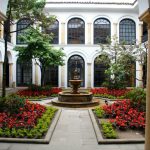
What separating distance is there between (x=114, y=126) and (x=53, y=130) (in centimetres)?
204

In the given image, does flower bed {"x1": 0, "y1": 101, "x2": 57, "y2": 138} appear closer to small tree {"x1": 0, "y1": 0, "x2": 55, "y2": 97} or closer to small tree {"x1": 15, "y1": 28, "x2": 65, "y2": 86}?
small tree {"x1": 0, "y1": 0, "x2": 55, "y2": 97}

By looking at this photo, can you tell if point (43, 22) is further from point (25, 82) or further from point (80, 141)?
point (25, 82)

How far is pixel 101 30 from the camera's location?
30.2m

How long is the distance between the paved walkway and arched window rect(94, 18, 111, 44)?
19.2m

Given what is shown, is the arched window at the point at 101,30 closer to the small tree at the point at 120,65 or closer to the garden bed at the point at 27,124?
the small tree at the point at 120,65

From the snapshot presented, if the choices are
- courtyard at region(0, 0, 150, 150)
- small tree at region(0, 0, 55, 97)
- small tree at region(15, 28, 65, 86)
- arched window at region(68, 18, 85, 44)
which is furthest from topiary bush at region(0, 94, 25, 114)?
arched window at region(68, 18, 85, 44)

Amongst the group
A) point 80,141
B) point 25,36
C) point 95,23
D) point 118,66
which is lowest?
point 80,141

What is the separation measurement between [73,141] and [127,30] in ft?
75.7

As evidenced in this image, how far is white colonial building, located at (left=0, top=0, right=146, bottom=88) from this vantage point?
2975 centimetres

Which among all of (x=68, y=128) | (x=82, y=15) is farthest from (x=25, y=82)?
(x=68, y=128)

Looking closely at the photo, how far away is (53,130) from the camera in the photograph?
9.80 m

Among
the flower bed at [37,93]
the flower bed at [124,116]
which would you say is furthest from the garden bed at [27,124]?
the flower bed at [37,93]

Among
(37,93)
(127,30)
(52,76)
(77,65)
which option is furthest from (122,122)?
(127,30)

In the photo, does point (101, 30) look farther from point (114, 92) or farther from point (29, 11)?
point (29, 11)
